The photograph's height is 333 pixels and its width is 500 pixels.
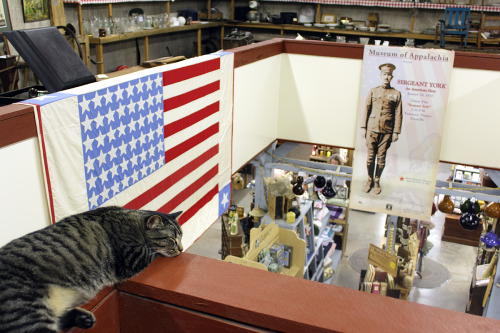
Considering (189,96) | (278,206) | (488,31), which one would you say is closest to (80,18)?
(278,206)

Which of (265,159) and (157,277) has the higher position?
(157,277)

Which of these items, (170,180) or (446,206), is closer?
(170,180)

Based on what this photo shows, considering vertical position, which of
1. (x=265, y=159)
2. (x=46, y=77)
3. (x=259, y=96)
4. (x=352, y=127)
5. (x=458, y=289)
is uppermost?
(x=46, y=77)

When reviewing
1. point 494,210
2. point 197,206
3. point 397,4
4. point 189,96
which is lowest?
point 494,210

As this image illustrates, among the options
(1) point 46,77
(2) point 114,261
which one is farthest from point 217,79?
(2) point 114,261

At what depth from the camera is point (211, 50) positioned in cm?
1280

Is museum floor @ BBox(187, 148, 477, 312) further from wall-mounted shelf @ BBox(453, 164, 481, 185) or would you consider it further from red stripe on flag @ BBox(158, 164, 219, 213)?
red stripe on flag @ BBox(158, 164, 219, 213)

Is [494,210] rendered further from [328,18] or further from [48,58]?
[328,18]

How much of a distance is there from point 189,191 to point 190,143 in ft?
1.36

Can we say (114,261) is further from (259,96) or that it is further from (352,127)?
(352,127)

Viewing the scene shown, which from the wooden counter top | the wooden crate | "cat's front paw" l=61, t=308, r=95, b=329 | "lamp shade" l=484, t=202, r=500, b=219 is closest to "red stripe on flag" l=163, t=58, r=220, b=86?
the wooden crate

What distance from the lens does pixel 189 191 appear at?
13.5 ft

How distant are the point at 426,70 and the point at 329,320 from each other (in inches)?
181

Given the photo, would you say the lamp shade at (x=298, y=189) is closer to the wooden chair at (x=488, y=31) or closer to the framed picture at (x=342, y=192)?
the framed picture at (x=342, y=192)
